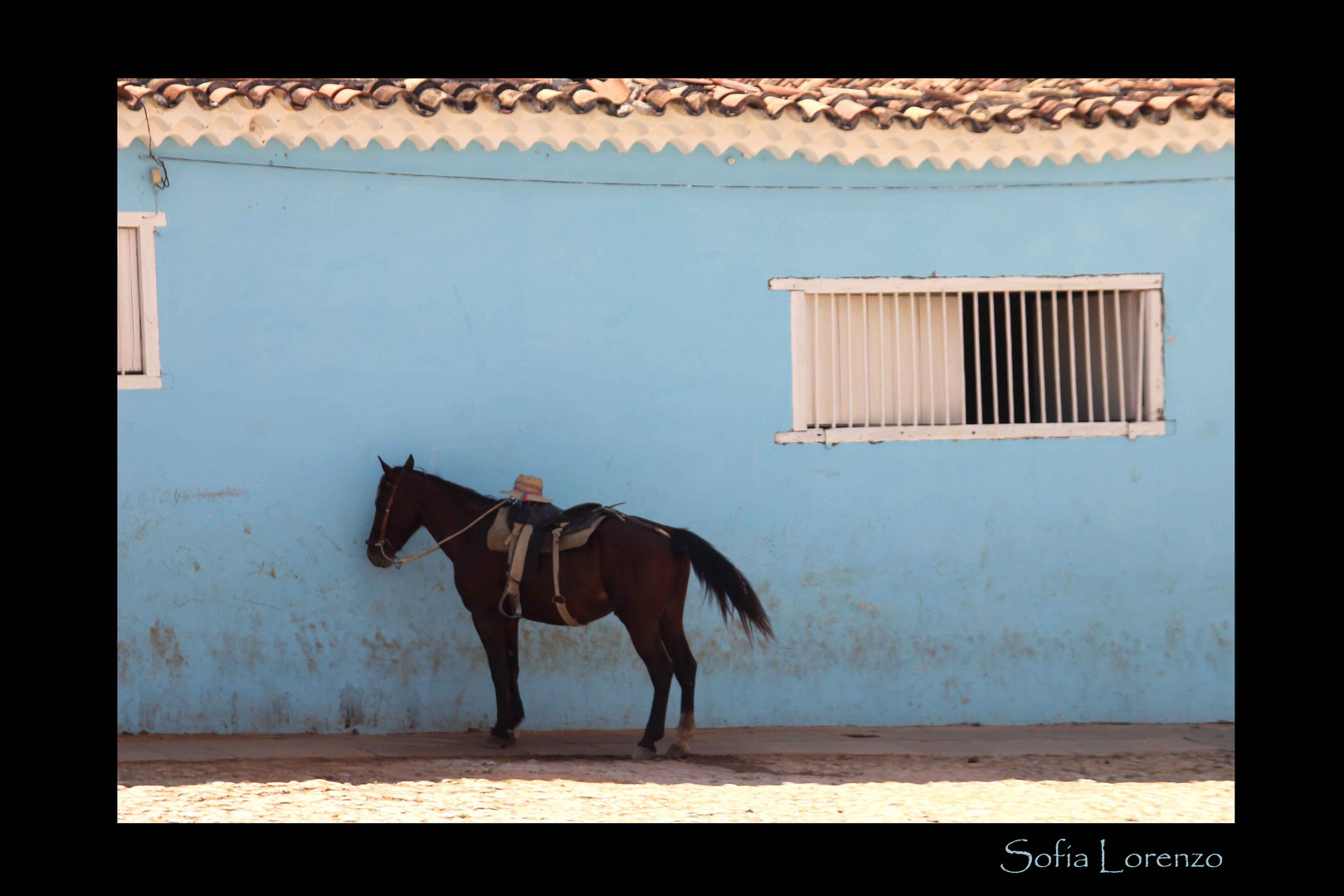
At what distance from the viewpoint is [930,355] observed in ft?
22.9

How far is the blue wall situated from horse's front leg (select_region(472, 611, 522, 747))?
522mm

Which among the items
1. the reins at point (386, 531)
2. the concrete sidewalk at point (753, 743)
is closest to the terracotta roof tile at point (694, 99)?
the reins at point (386, 531)

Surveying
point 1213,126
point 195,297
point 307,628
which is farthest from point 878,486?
point 195,297

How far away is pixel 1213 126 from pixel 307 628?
621 centimetres

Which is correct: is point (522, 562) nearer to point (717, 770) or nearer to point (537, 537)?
point (537, 537)

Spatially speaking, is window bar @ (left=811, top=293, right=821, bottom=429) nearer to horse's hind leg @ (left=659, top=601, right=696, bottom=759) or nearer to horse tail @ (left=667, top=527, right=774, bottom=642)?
horse tail @ (left=667, top=527, right=774, bottom=642)

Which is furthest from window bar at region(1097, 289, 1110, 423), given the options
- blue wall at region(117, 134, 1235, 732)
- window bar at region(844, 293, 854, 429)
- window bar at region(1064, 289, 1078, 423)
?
window bar at region(844, 293, 854, 429)

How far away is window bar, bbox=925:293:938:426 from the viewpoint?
698cm

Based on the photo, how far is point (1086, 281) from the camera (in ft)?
23.0

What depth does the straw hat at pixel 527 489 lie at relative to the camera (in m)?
6.29

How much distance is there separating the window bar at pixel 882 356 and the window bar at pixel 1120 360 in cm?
144

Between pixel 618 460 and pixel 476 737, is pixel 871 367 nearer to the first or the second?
pixel 618 460

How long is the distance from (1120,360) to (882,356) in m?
1.51

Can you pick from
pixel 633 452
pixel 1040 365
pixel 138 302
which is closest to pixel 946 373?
pixel 1040 365
